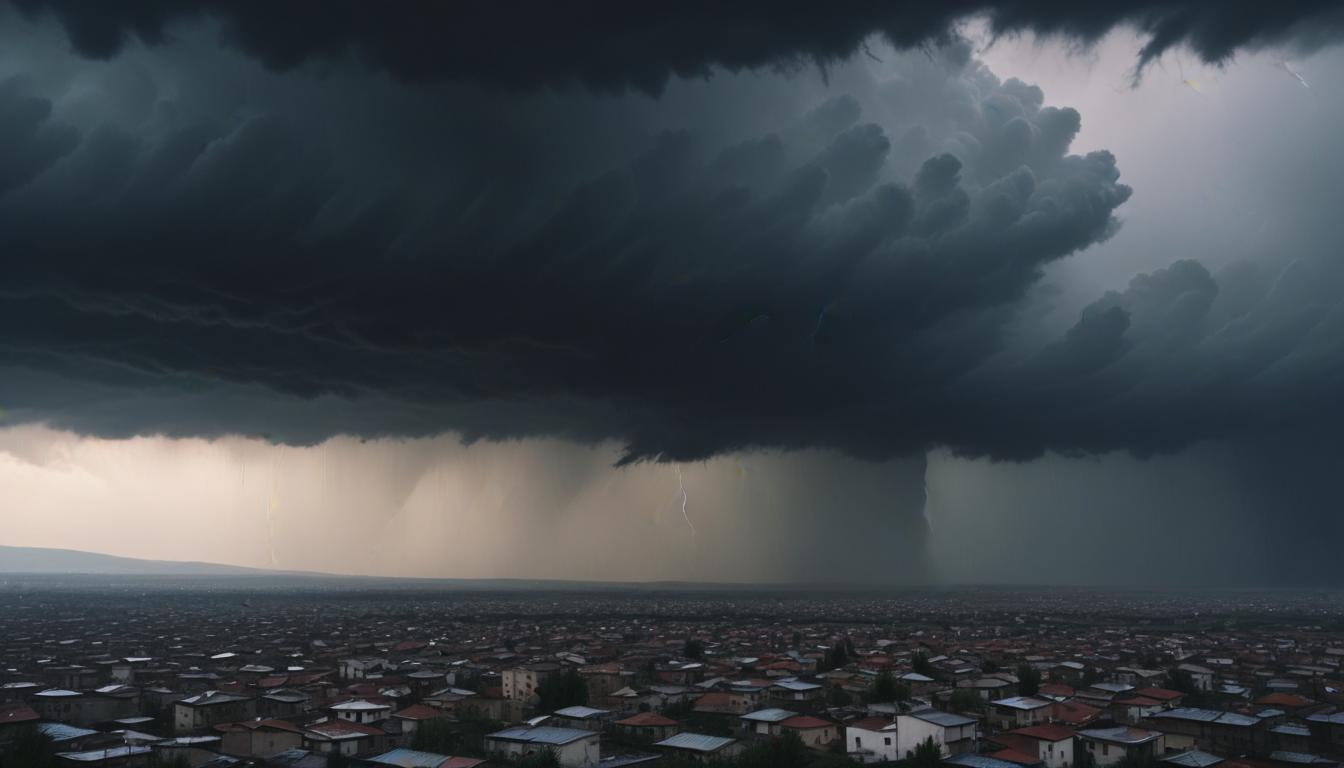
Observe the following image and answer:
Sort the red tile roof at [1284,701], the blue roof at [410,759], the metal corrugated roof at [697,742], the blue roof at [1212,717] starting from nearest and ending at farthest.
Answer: the blue roof at [410,759], the metal corrugated roof at [697,742], the blue roof at [1212,717], the red tile roof at [1284,701]

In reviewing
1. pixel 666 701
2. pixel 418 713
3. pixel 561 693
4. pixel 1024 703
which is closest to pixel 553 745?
pixel 418 713

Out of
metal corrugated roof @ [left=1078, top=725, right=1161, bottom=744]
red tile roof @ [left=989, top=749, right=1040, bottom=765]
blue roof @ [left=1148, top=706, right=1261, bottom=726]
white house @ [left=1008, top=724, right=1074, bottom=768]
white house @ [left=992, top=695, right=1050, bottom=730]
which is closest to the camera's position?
red tile roof @ [left=989, top=749, right=1040, bottom=765]

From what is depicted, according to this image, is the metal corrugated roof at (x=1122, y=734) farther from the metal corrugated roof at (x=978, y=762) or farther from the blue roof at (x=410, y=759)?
the blue roof at (x=410, y=759)

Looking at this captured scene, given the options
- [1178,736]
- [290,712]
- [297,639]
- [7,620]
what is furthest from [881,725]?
[7,620]

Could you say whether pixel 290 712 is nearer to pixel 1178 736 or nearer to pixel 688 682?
pixel 688 682

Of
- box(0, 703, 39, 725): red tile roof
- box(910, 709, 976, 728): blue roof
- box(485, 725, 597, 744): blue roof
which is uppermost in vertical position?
box(910, 709, 976, 728): blue roof

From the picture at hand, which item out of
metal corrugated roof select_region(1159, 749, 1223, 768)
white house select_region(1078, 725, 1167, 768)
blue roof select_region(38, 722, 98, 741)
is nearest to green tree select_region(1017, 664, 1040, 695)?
white house select_region(1078, 725, 1167, 768)

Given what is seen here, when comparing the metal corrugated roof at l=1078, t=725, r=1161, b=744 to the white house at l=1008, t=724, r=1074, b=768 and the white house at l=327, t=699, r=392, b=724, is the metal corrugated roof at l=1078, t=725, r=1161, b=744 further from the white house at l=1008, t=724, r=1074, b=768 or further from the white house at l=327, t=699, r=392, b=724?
the white house at l=327, t=699, r=392, b=724

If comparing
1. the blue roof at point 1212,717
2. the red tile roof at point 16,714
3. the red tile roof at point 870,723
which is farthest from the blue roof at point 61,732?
the blue roof at point 1212,717
